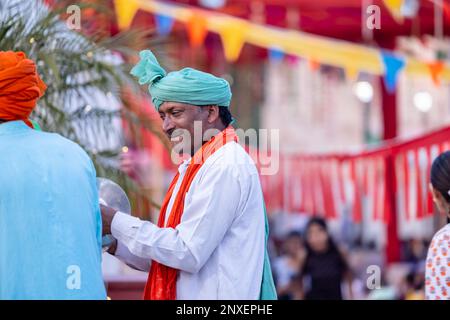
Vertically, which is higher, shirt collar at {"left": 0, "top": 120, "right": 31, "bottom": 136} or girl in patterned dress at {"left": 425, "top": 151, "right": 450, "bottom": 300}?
shirt collar at {"left": 0, "top": 120, "right": 31, "bottom": 136}

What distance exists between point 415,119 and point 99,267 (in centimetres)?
2686

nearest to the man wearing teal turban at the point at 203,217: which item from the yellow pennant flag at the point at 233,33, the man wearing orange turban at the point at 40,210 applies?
the man wearing orange turban at the point at 40,210

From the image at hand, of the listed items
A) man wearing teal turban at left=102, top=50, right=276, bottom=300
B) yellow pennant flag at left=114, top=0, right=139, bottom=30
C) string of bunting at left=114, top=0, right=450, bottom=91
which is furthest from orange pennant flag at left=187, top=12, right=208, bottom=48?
man wearing teal turban at left=102, top=50, right=276, bottom=300

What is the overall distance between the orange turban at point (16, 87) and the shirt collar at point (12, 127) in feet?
0.07

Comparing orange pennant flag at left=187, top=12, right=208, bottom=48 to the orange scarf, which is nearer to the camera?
the orange scarf

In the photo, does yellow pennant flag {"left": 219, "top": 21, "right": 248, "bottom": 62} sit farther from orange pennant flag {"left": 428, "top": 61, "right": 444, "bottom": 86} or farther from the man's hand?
the man's hand

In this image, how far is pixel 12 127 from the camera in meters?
3.77

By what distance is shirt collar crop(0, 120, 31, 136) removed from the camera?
3.75 metres

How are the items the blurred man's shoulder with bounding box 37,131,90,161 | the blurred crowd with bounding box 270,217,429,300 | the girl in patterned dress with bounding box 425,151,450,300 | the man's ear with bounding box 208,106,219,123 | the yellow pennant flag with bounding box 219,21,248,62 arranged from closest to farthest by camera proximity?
the blurred man's shoulder with bounding box 37,131,90,161 < the man's ear with bounding box 208,106,219,123 < the girl in patterned dress with bounding box 425,151,450,300 < the blurred crowd with bounding box 270,217,429,300 < the yellow pennant flag with bounding box 219,21,248,62

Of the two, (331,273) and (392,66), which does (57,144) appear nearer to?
(331,273)

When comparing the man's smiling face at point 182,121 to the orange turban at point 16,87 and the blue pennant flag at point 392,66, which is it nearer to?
the orange turban at point 16,87

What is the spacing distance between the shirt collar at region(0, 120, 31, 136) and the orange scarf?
23.7 inches

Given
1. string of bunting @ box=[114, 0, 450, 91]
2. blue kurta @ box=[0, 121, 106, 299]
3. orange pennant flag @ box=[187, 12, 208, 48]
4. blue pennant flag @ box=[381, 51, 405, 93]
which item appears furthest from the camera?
blue pennant flag @ box=[381, 51, 405, 93]

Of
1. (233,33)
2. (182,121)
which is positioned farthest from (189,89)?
(233,33)
